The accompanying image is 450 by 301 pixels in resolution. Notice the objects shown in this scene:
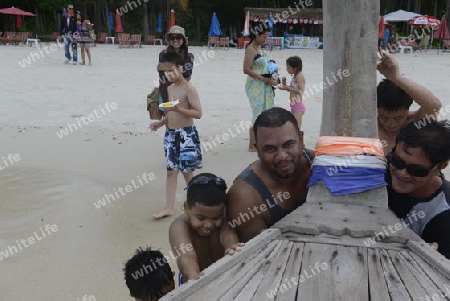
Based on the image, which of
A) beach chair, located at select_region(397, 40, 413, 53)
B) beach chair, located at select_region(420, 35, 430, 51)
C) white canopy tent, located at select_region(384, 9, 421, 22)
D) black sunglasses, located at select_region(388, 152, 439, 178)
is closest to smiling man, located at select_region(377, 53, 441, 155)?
black sunglasses, located at select_region(388, 152, 439, 178)

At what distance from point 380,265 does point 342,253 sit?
0.14m

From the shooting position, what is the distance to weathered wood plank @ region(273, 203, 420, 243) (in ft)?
5.79

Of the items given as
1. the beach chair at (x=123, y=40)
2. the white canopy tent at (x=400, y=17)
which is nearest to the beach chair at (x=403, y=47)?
the white canopy tent at (x=400, y=17)

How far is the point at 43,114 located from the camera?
8.84 m

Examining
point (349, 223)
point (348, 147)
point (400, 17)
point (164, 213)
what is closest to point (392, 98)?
point (348, 147)

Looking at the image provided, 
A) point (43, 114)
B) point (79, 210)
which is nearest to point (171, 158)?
point (79, 210)

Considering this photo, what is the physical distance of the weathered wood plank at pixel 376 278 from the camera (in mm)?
1409

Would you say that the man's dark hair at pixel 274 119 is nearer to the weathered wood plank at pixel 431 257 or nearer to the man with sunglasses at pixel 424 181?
the man with sunglasses at pixel 424 181

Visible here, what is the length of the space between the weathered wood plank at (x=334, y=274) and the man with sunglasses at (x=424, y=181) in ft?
1.46

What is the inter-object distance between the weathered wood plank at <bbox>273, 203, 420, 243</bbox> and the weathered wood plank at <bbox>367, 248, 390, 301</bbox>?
80mm

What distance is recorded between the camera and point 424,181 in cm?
200

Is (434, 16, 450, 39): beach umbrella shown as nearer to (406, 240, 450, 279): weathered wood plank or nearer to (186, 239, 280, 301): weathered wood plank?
(406, 240, 450, 279): weathered wood plank

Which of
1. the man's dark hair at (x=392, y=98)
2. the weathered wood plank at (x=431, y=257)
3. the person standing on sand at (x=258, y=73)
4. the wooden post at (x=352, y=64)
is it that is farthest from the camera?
the person standing on sand at (x=258, y=73)

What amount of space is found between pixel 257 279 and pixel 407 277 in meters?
0.46
